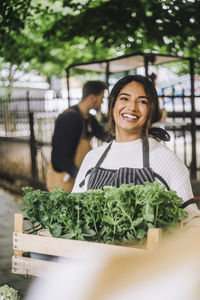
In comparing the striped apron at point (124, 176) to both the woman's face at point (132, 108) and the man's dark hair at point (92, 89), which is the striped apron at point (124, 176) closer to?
the woman's face at point (132, 108)

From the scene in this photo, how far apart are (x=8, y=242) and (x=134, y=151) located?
9.46 feet

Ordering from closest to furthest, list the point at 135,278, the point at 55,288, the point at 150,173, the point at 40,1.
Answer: the point at 135,278 → the point at 55,288 → the point at 150,173 → the point at 40,1

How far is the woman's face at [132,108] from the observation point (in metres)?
2.43

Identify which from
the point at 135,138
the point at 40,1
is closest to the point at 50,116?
the point at 40,1

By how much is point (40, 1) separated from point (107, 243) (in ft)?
23.9

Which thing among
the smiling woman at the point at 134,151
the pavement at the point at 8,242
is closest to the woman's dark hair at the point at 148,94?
the smiling woman at the point at 134,151

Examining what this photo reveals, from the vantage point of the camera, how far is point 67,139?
13.7 feet

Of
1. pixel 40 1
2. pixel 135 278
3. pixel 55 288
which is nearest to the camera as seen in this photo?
pixel 135 278

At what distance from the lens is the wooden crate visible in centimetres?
144

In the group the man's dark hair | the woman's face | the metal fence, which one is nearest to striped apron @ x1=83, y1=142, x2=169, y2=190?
the woman's face

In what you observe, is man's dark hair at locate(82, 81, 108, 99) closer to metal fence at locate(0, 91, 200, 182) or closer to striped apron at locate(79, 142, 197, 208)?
striped apron at locate(79, 142, 197, 208)

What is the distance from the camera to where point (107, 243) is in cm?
158

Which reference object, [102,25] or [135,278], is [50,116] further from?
[135,278]

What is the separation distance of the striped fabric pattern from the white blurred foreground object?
2.48 ft
